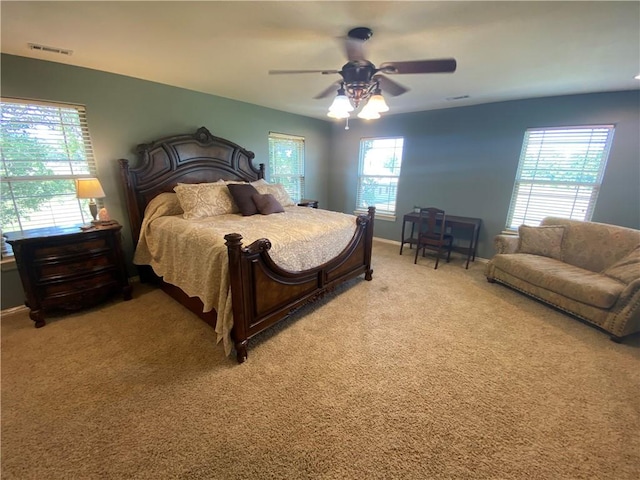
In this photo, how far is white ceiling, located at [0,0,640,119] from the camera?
62.4 inches

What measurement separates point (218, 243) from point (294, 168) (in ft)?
11.2

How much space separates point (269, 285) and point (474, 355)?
1745 mm

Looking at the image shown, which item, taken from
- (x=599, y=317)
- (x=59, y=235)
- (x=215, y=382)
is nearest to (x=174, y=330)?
(x=215, y=382)

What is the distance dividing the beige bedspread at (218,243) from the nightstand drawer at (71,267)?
40 centimetres

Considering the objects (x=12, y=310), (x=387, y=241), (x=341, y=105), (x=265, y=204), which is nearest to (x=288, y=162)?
(x=265, y=204)

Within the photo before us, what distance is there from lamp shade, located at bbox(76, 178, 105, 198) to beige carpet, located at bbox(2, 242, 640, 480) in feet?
3.78

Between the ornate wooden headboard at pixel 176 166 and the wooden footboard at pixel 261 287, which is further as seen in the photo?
the ornate wooden headboard at pixel 176 166

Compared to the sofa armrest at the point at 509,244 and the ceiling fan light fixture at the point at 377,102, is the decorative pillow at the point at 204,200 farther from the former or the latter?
the sofa armrest at the point at 509,244

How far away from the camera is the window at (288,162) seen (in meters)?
4.68

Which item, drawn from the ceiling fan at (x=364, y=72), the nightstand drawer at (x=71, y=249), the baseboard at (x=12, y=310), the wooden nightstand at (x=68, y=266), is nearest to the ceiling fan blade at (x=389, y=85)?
the ceiling fan at (x=364, y=72)

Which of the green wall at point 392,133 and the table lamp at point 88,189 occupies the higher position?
the green wall at point 392,133

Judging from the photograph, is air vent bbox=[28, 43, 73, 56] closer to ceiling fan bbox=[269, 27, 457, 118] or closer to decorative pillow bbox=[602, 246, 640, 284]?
ceiling fan bbox=[269, 27, 457, 118]

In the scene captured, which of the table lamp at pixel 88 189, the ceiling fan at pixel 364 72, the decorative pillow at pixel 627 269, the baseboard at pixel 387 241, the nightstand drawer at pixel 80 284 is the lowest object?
the baseboard at pixel 387 241

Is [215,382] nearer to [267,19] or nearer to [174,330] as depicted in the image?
[174,330]
